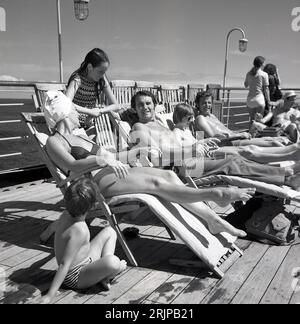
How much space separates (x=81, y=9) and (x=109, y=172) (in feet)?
26.5

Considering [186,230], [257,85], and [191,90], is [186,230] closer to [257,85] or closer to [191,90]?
[191,90]

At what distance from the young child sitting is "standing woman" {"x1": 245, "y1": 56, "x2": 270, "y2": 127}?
20.4 feet

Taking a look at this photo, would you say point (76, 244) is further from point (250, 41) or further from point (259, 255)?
point (250, 41)

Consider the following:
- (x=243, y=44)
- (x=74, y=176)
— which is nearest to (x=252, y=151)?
(x=74, y=176)

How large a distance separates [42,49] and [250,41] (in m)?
45.4

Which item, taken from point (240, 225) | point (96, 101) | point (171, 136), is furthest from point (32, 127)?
point (240, 225)

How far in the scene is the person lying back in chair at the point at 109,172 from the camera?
8.33ft

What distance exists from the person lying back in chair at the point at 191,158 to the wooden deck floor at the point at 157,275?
1.90ft

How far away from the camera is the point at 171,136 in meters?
3.70

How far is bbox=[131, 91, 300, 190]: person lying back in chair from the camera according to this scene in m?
3.10

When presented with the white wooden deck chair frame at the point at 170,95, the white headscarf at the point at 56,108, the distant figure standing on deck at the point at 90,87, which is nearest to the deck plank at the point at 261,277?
the white headscarf at the point at 56,108

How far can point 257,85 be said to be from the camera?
773 cm

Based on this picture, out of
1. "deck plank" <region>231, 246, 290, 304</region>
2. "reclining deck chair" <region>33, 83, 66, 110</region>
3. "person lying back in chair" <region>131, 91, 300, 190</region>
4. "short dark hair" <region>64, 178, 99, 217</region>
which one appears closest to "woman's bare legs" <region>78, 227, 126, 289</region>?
"short dark hair" <region>64, 178, 99, 217</region>

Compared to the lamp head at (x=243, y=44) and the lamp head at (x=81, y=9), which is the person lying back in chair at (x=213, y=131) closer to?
the lamp head at (x=81, y=9)
